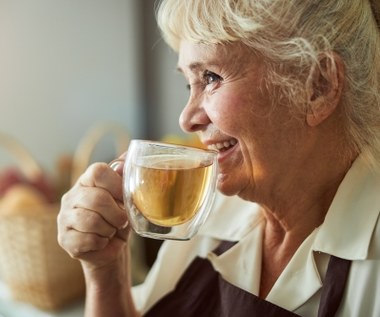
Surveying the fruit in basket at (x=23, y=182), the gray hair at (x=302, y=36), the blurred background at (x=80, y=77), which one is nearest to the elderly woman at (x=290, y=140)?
the gray hair at (x=302, y=36)

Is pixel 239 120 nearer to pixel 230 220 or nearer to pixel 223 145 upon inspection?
pixel 223 145

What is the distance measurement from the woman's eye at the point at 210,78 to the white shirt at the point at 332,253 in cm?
25

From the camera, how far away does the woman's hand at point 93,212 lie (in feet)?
2.81

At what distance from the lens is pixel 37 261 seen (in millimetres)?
1481

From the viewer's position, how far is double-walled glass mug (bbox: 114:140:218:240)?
761mm

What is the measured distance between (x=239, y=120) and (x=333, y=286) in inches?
11.0

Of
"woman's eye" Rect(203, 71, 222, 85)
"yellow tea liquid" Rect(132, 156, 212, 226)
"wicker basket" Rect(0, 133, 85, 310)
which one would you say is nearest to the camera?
"yellow tea liquid" Rect(132, 156, 212, 226)

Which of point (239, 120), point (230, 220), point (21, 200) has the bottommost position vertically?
point (21, 200)

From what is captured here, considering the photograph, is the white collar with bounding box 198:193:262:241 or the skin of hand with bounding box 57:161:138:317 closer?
the skin of hand with bounding box 57:161:138:317

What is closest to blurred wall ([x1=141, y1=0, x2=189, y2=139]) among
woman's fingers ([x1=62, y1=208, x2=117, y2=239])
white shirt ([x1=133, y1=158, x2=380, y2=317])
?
white shirt ([x1=133, y1=158, x2=380, y2=317])

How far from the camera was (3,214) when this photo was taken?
4.75 feet

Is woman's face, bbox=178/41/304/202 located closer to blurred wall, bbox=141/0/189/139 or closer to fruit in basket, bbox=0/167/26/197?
fruit in basket, bbox=0/167/26/197

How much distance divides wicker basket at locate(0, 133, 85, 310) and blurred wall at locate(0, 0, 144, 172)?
0.61 meters

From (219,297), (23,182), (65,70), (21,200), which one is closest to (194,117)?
(219,297)
